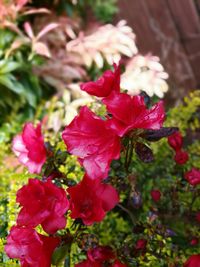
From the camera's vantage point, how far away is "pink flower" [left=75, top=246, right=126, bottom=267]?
1028 mm

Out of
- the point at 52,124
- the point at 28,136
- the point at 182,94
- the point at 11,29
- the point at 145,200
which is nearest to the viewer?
the point at 28,136

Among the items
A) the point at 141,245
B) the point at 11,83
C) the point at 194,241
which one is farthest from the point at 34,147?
the point at 11,83

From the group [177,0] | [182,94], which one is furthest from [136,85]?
[177,0]

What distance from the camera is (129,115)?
94 cm

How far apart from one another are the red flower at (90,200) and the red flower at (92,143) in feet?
0.28

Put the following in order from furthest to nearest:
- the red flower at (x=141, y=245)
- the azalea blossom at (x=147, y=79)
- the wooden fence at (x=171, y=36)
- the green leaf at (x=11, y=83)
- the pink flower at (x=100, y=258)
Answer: the wooden fence at (x=171, y=36) → the green leaf at (x=11, y=83) → the azalea blossom at (x=147, y=79) → the red flower at (x=141, y=245) → the pink flower at (x=100, y=258)

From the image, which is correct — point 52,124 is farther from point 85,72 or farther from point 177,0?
point 177,0

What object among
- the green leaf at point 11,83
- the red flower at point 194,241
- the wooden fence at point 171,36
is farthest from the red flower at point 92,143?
the wooden fence at point 171,36

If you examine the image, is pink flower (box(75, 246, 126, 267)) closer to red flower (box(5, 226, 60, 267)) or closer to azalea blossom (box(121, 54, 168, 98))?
red flower (box(5, 226, 60, 267))

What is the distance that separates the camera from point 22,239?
962 mm

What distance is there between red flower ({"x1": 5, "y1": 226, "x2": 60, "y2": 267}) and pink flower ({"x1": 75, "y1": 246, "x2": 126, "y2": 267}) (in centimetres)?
10

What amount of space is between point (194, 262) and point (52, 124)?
1.05m

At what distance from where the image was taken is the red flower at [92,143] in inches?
36.7

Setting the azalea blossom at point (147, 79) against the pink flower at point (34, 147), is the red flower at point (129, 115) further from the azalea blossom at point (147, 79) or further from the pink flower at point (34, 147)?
the azalea blossom at point (147, 79)
